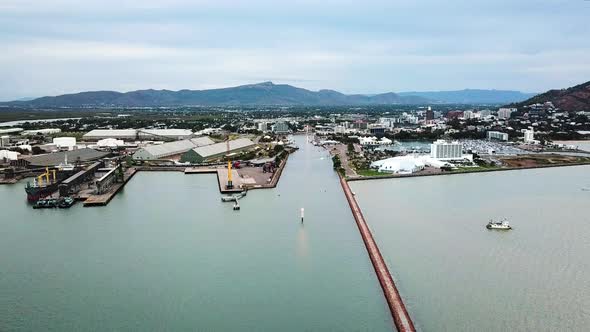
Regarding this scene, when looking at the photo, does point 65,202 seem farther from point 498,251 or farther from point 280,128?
point 280,128

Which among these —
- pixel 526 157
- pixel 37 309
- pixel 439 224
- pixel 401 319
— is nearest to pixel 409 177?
pixel 439 224

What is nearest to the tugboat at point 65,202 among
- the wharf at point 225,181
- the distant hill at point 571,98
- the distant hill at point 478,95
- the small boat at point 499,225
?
the wharf at point 225,181

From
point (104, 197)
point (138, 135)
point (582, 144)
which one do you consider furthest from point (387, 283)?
point (582, 144)

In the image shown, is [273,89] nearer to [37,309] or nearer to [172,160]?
[172,160]

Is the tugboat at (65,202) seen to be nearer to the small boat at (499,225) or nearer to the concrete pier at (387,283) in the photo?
the concrete pier at (387,283)

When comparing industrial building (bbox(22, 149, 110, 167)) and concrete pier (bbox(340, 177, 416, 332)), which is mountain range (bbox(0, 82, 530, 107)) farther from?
concrete pier (bbox(340, 177, 416, 332))

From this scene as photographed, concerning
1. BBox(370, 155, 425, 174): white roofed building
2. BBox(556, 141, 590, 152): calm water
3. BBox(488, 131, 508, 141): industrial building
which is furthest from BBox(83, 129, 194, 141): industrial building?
BBox(556, 141, 590, 152): calm water
